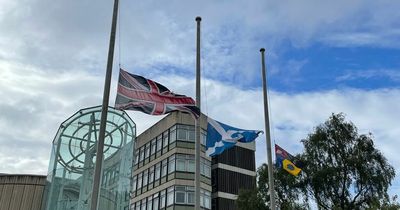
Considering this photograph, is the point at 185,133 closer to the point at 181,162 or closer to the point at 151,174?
the point at 181,162

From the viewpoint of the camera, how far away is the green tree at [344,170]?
27.9m

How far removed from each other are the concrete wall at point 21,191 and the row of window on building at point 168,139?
87.3ft

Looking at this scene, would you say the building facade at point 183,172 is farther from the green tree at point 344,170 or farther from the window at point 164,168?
the green tree at point 344,170

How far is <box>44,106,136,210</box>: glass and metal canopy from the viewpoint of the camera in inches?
681

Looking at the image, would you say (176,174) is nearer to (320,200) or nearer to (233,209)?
(233,209)

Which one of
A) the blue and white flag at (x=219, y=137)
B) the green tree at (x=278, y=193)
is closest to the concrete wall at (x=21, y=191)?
the blue and white flag at (x=219, y=137)

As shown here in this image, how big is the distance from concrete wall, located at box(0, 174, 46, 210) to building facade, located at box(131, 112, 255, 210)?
78.9 ft

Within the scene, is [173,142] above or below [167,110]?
above

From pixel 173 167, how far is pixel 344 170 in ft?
65.5

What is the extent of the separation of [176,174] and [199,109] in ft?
87.9

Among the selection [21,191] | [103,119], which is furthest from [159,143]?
[103,119]

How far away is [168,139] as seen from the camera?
47.1m

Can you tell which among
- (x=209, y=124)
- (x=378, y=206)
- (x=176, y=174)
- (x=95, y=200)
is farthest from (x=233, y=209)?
(x=95, y=200)

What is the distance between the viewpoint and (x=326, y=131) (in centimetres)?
3050
